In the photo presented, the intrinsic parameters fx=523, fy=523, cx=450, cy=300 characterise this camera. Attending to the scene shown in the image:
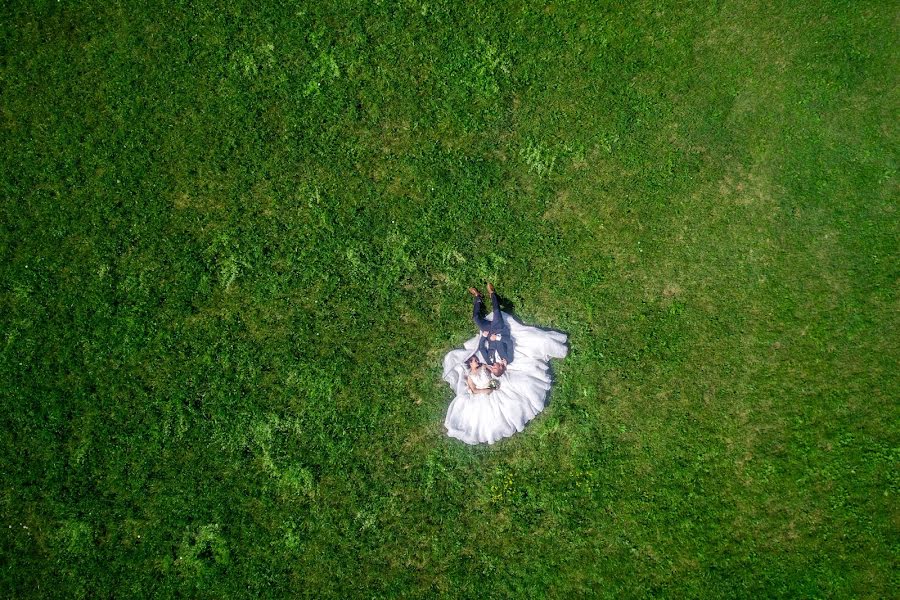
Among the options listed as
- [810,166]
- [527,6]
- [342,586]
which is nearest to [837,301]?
[810,166]

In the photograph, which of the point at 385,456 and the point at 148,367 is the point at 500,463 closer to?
the point at 385,456

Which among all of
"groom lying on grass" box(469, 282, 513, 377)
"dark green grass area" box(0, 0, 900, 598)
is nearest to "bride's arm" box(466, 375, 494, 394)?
"groom lying on grass" box(469, 282, 513, 377)

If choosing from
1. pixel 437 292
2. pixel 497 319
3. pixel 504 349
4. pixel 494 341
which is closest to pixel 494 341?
pixel 494 341

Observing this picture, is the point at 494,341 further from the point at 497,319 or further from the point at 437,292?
the point at 437,292

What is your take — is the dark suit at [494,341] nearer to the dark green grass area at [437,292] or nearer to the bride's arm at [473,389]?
the bride's arm at [473,389]

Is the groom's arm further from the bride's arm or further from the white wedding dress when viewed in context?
the bride's arm

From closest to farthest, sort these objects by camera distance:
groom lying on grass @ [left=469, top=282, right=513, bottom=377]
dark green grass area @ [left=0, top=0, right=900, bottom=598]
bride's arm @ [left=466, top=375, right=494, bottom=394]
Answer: groom lying on grass @ [left=469, top=282, right=513, bottom=377] → bride's arm @ [left=466, top=375, right=494, bottom=394] → dark green grass area @ [left=0, top=0, right=900, bottom=598]

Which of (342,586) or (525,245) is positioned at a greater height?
(525,245)
